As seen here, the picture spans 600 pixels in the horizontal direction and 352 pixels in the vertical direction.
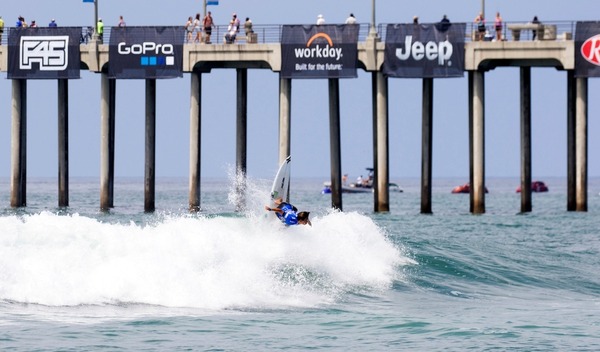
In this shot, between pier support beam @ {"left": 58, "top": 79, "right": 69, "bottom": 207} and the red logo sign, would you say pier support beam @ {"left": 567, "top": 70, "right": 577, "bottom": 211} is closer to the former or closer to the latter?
the red logo sign

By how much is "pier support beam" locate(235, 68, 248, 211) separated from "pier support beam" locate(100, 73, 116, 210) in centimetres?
501

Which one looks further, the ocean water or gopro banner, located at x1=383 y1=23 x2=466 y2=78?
gopro banner, located at x1=383 y1=23 x2=466 y2=78

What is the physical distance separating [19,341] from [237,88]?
32.7 meters

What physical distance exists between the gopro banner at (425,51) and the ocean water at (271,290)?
13825 mm

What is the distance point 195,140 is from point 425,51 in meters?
9.29

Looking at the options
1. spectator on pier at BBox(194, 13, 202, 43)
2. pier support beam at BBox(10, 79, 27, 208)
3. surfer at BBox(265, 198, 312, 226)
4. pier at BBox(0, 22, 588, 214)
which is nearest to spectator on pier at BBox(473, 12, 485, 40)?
pier at BBox(0, 22, 588, 214)

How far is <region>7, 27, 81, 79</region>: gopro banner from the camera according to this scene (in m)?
51.4

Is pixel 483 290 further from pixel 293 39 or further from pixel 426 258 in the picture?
pixel 293 39

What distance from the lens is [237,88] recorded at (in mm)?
51312

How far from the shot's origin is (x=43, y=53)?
5169 centimetres

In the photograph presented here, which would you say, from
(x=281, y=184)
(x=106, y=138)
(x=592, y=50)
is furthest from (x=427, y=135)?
(x=281, y=184)

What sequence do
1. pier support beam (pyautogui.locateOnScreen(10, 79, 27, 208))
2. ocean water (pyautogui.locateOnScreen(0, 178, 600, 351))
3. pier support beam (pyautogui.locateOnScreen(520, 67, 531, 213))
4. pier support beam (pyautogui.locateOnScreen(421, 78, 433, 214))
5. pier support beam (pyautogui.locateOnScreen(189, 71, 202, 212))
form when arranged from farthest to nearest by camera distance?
pier support beam (pyautogui.locateOnScreen(10, 79, 27, 208))
pier support beam (pyautogui.locateOnScreen(189, 71, 202, 212))
pier support beam (pyautogui.locateOnScreen(520, 67, 531, 213))
pier support beam (pyautogui.locateOnScreen(421, 78, 433, 214))
ocean water (pyautogui.locateOnScreen(0, 178, 600, 351))

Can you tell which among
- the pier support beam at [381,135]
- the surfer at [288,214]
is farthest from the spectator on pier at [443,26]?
the surfer at [288,214]

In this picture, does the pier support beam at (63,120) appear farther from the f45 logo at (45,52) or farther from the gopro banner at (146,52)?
the gopro banner at (146,52)
